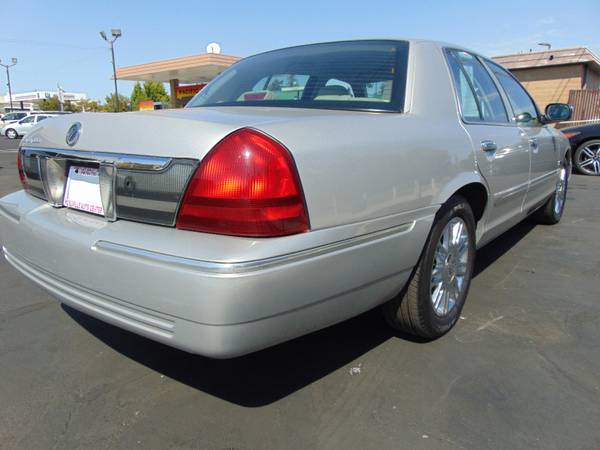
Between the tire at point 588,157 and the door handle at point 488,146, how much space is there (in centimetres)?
805

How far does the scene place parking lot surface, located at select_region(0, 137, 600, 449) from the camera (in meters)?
1.87

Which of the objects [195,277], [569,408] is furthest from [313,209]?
[569,408]

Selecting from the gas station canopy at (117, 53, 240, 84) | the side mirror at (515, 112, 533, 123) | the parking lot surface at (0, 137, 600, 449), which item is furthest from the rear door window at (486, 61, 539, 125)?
the gas station canopy at (117, 53, 240, 84)

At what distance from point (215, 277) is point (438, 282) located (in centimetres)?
145

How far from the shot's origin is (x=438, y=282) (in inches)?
101

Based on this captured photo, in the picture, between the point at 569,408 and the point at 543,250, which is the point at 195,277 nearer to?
the point at 569,408

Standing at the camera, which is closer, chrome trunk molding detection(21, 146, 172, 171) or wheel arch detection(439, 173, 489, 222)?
chrome trunk molding detection(21, 146, 172, 171)

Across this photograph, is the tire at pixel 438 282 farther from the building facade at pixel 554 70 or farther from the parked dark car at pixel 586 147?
the building facade at pixel 554 70

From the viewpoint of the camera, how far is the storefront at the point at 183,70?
1903 centimetres

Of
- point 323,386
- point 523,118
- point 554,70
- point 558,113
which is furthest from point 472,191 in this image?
point 554,70

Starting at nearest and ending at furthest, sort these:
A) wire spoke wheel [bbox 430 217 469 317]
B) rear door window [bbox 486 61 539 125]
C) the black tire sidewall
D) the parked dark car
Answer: the black tire sidewall
wire spoke wheel [bbox 430 217 469 317]
rear door window [bbox 486 61 539 125]
the parked dark car

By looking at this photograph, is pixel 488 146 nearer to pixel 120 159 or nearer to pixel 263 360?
pixel 263 360

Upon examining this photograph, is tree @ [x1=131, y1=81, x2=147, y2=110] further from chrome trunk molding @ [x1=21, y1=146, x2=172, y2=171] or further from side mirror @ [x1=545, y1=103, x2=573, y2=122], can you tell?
chrome trunk molding @ [x1=21, y1=146, x2=172, y2=171]

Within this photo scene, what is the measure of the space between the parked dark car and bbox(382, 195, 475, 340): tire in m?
8.05
